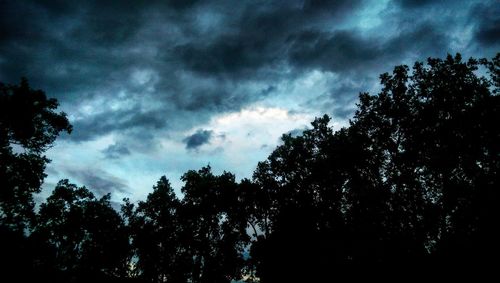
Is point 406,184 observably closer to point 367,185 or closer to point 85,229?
point 367,185

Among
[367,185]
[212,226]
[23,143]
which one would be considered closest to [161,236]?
[212,226]

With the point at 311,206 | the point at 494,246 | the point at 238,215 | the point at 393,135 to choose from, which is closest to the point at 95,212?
the point at 238,215

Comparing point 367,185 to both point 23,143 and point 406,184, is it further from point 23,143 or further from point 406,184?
point 23,143

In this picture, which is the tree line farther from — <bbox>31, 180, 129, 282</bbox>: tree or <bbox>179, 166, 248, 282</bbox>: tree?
<bbox>31, 180, 129, 282</bbox>: tree

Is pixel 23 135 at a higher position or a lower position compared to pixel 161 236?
higher

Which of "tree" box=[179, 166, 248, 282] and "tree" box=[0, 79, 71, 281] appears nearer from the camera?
"tree" box=[0, 79, 71, 281]

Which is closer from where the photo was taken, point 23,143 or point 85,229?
point 23,143

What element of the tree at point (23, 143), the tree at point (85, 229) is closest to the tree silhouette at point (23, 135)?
the tree at point (23, 143)

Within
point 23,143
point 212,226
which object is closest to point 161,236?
point 212,226

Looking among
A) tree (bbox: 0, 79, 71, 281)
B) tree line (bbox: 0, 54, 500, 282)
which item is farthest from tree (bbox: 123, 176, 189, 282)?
tree (bbox: 0, 79, 71, 281)

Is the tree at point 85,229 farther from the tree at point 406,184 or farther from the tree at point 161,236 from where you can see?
the tree at point 406,184

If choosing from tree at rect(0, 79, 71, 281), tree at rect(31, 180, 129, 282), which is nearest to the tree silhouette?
tree at rect(0, 79, 71, 281)

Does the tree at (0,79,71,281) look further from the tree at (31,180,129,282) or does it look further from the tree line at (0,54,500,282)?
the tree at (31,180,129,282)

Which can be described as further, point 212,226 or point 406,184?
point 212,226
